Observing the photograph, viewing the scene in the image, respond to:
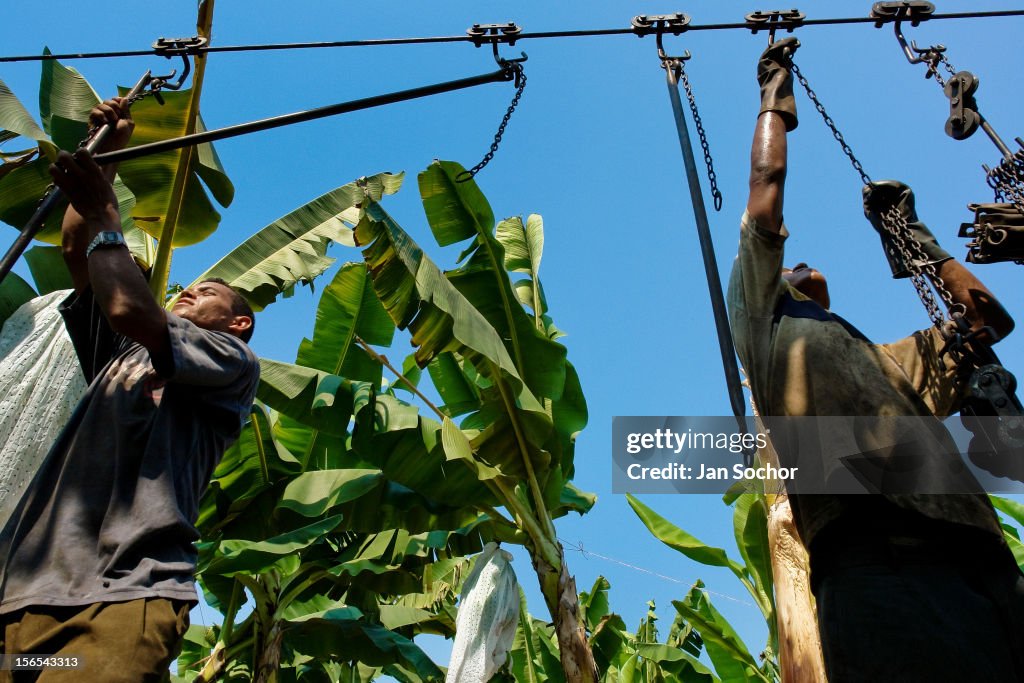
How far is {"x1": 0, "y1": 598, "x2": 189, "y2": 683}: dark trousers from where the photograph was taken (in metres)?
1.68

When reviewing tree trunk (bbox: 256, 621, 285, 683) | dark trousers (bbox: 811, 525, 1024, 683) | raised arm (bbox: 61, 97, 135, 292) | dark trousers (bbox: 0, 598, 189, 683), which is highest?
raised arm (bbox: 61, 97, 135, 292)

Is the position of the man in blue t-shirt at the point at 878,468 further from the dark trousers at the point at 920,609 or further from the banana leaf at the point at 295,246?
the banana leaf at the point at 295,246

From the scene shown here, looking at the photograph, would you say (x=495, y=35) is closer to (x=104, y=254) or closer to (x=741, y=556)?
→ (x=104, y=254)

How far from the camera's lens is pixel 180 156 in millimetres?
5918

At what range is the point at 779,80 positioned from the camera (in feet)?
8.79

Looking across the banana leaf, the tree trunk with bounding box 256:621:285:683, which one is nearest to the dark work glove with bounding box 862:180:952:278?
the banana leaf

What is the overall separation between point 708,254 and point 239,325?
1352mm

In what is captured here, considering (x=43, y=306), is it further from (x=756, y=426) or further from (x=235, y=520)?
(x=235, y=520)

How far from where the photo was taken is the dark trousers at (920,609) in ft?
6.34

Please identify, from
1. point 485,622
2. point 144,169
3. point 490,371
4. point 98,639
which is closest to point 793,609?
point 485,622

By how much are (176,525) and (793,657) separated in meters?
3.75

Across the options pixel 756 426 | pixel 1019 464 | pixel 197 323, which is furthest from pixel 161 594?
pixel 1019 464

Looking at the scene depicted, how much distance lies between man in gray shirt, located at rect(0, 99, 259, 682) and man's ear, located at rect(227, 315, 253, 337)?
0.15ft

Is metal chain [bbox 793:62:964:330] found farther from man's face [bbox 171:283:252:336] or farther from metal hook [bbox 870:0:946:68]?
man's face [bbox 171:283:252:336]
